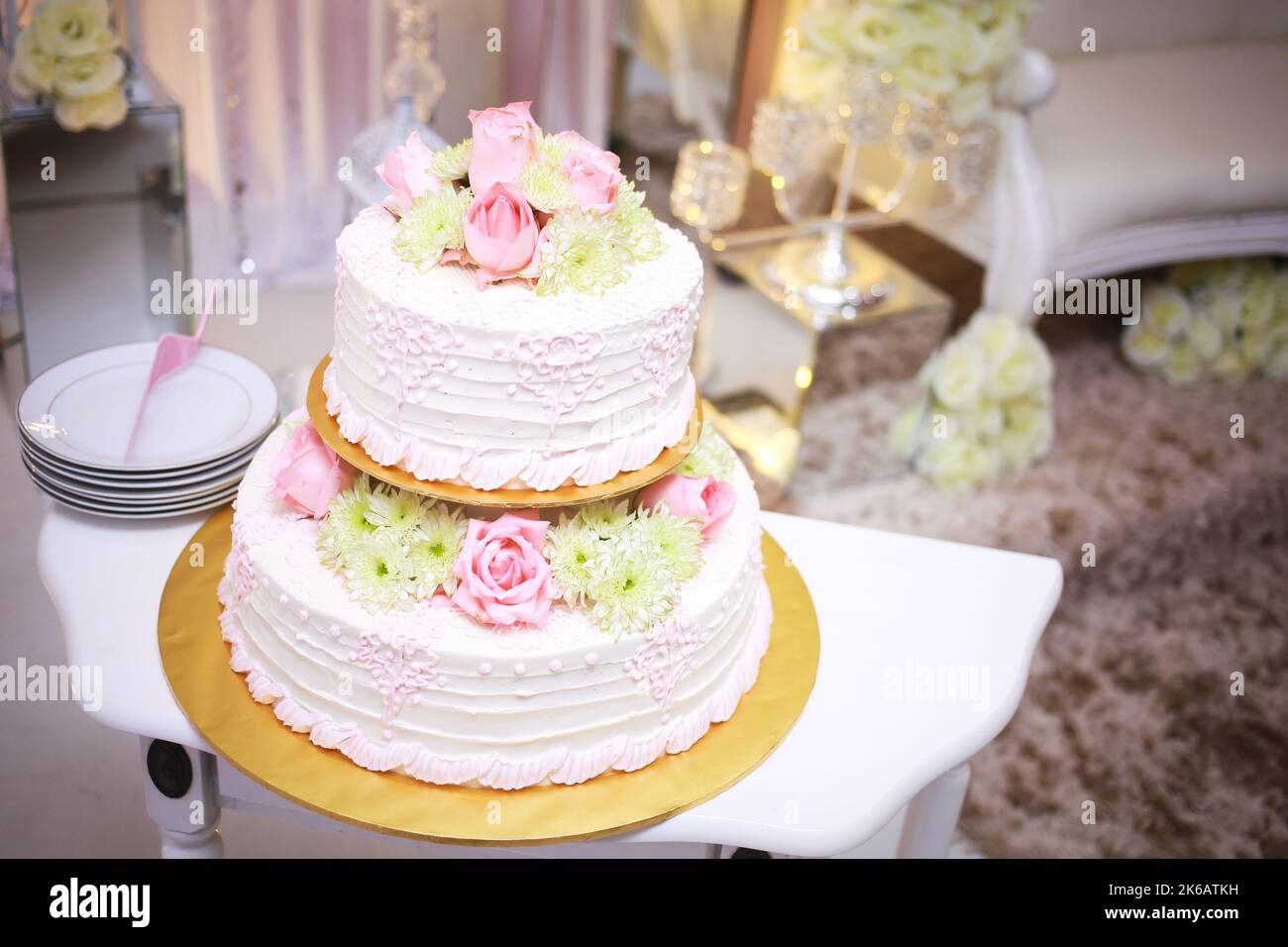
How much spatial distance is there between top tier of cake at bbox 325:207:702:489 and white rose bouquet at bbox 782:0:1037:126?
2.10 meters

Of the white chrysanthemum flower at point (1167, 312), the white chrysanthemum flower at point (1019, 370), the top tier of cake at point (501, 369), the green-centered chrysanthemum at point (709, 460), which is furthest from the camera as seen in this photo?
the white chrysanthemum flower at point (1167, 312)

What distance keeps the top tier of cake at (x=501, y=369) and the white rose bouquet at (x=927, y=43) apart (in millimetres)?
2102

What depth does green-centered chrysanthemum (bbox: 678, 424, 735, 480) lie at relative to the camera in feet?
6.01

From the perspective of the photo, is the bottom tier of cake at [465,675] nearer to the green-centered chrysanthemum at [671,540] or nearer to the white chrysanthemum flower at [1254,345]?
the green-centered chrysanthemum at [671,540]

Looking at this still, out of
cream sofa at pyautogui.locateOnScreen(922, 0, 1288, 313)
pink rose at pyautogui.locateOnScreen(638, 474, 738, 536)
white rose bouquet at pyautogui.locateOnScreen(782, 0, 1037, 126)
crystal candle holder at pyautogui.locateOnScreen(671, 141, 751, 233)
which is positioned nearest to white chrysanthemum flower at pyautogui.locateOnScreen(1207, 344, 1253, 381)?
cream sofa at pyautogui.locateOnScreen(922, 0, 1288, 313)

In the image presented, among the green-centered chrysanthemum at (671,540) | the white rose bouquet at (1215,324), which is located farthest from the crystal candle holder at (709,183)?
the green-centered chrysanthemum at (671,540)

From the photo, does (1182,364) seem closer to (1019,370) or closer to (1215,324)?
(1215,324)

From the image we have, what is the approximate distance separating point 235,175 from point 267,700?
9.68 ft

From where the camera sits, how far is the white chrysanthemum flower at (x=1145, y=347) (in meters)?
4.47

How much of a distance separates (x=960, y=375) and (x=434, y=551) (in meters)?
2.40

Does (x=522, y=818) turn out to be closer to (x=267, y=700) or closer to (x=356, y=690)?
(x=356, y=690)

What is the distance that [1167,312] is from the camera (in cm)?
442

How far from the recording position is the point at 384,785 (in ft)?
5.25
